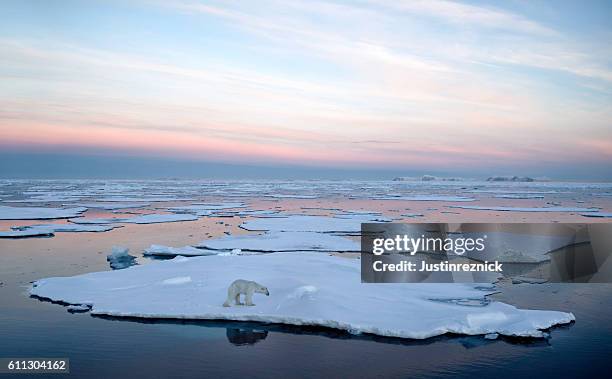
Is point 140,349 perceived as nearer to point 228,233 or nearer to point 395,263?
point 395,263

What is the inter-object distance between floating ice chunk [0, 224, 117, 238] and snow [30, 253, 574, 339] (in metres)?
8.82

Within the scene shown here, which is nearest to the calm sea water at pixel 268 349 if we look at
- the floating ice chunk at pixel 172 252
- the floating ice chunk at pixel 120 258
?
the floating ice chunk at pixel 120 258

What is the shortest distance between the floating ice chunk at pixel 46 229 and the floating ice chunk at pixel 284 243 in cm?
618

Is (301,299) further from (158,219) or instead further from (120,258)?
(158,219)

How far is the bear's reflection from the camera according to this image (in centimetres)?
870

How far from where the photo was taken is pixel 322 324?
9.14 m

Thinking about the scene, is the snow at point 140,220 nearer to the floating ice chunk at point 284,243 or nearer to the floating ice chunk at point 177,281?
the floating ice chunk at point 284,243

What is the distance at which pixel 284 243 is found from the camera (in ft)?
60.5

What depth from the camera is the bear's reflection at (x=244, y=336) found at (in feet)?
28.6

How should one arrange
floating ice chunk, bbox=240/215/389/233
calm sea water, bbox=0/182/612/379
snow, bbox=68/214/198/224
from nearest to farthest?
calm sea water, bbox=0/182/612/379
floating ice chunk, bbox=240/215/389/233
snow, bbox=68/214/198/224

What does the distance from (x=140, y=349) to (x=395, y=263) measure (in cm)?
881

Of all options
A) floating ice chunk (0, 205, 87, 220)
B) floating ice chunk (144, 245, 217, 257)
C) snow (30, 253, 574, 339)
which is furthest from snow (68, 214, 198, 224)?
snow (30, 253, 574, 339)

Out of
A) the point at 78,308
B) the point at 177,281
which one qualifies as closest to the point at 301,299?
the point at 177,281

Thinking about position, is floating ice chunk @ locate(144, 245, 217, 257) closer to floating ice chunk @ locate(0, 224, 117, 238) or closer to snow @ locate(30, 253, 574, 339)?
snow @ locate(30, 253, 574, 339)
